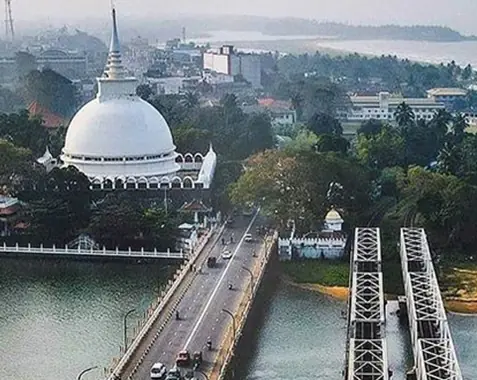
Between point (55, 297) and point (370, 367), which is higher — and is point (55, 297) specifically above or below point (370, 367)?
below

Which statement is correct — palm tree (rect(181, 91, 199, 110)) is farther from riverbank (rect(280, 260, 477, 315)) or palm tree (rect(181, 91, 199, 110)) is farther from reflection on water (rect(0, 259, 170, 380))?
riverbank (rect(280, 260, 477, 315))

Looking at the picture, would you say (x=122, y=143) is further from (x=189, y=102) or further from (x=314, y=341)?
(x=189, y=102)

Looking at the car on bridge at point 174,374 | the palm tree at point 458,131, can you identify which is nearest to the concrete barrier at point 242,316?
the car on bridge at point 174,374

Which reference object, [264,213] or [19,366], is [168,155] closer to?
[264,213]

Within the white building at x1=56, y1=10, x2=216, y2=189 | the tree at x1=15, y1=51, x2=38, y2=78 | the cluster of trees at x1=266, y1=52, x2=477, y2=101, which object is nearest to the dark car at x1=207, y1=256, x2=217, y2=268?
the white building at x1=56, y1=10, x2=216, y2=189

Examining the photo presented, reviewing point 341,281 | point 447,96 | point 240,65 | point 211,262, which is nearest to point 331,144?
point 341,281

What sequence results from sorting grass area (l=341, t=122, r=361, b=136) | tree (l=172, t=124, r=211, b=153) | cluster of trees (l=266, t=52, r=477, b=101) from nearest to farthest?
tree (l=172, t=124, r=211, b=153) → grass area (l=341, t=122, r=361, b=136) → cluster of trees (l=266, t=52, r=477, b=101)

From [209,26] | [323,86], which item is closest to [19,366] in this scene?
[323,86]

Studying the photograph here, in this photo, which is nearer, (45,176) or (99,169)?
(45,176)
